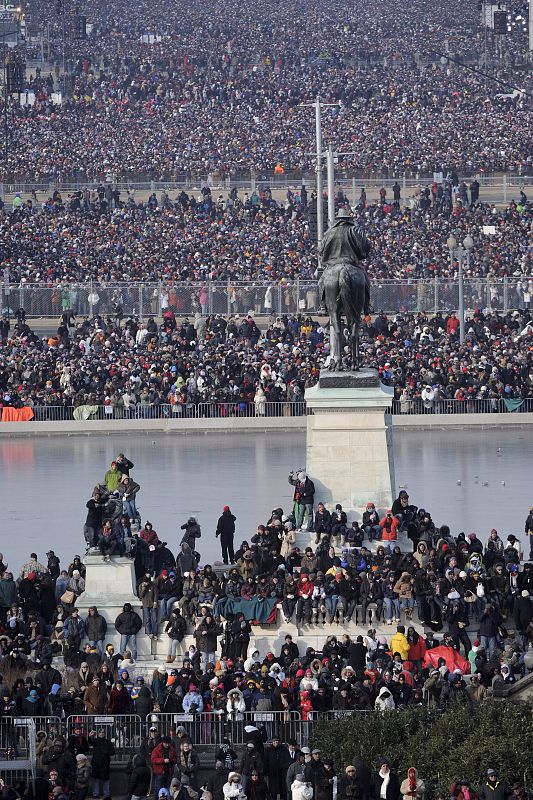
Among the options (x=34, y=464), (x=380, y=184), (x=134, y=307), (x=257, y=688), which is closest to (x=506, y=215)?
(x=380, y=184)

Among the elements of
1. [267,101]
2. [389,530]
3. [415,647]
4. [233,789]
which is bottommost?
[233,789]

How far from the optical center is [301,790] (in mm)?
27594

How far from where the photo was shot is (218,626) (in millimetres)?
34031

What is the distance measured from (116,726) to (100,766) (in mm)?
1449

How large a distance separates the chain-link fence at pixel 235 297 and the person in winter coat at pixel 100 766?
1568 inches

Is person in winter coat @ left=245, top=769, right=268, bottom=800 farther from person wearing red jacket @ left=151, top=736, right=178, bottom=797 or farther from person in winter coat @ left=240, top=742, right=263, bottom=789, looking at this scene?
person wearing red jacket @ left=151, top=736, right=178, bottom=797

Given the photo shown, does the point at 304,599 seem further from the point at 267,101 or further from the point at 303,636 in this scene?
the point at 267,101

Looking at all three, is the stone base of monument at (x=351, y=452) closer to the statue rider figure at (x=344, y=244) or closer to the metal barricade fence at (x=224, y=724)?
the statue rider figure at (x=344, y=244)

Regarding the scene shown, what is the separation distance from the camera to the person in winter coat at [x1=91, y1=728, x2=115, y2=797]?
95.8 ft

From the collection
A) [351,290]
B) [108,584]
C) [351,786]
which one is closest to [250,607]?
[108,584]

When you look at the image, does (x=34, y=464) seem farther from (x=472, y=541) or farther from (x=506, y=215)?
(x=506, y=215)

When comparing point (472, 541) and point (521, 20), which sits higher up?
point (521, 20)

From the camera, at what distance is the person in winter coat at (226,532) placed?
40062 millimetres

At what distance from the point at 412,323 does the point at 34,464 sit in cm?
1314
